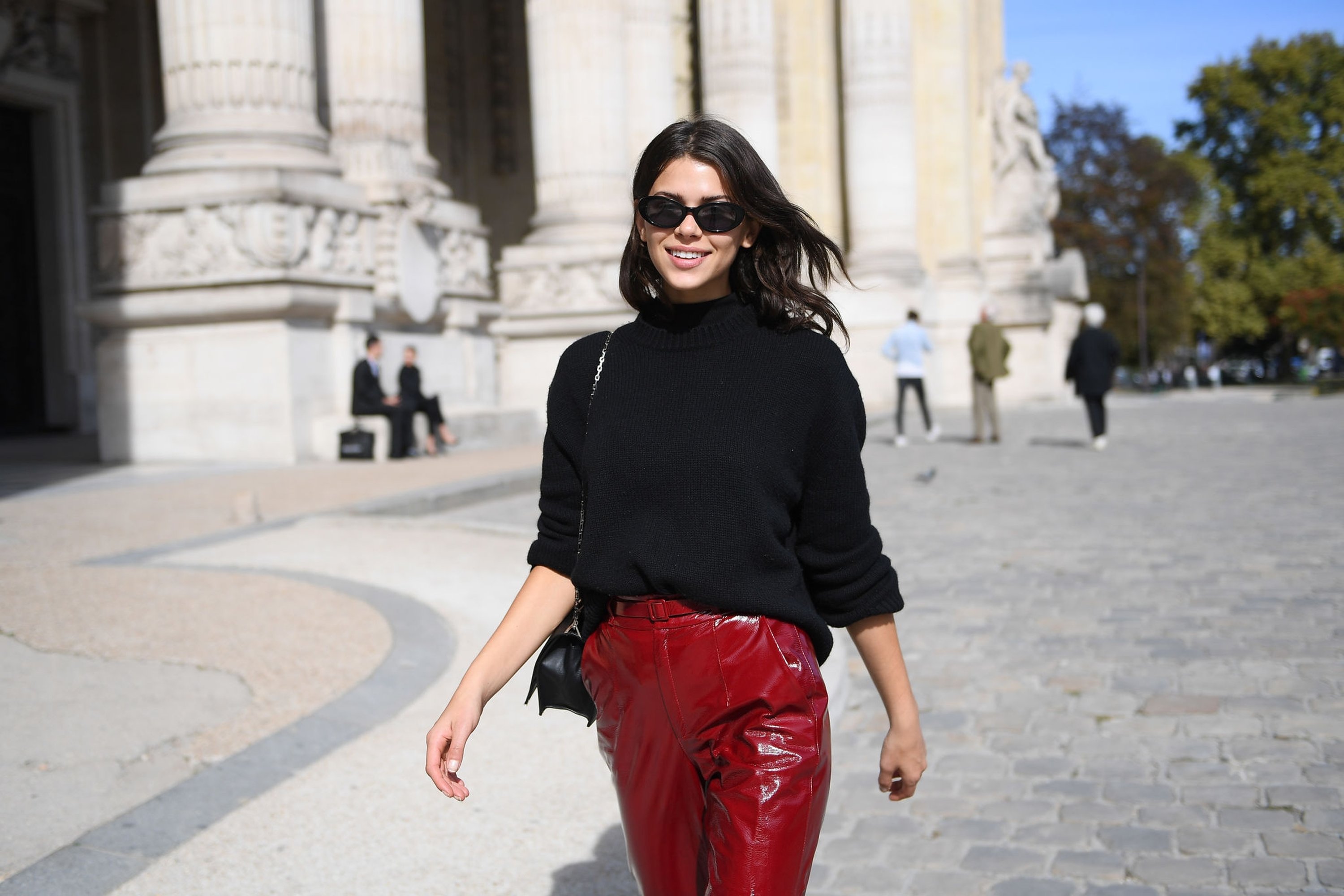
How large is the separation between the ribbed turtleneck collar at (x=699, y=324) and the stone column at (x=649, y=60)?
18955 mm

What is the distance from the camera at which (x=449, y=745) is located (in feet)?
8.00

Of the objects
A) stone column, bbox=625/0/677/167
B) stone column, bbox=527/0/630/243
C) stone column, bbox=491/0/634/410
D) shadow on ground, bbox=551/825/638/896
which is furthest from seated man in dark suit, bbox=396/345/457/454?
shadow on ground, bbox=551/825/638/896

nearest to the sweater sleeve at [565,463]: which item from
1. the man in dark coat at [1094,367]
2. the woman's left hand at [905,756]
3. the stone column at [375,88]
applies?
the woman's left hand at [905,756]

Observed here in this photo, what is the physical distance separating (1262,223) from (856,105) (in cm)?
4414

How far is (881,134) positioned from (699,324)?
2418cm

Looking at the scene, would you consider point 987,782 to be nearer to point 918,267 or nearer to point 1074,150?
point 918,267

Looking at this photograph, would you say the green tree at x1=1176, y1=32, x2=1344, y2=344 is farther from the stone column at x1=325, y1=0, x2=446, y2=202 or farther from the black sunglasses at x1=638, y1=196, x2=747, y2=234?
the black sunglasses at x1=638, y1=196, x2=747, y2=234

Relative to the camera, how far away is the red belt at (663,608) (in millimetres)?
2344

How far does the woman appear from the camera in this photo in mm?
2287

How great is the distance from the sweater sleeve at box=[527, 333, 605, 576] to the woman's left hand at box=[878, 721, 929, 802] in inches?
25.4

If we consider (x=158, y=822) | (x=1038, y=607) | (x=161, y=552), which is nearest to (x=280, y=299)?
(x=161, y=552)

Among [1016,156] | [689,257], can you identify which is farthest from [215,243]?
[1016,156]

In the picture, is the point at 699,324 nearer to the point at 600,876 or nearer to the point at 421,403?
the point at 600,876

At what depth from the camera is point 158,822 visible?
3838 millimetres
